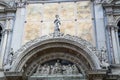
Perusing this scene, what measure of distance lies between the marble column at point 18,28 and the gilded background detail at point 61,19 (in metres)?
0.25

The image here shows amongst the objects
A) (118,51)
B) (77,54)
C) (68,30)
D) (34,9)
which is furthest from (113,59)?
(34,9)

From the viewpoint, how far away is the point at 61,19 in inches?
588

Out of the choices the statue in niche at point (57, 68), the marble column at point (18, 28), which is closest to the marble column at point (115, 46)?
the statue in niche at point (57, 68)

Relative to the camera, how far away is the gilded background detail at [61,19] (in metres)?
14.5

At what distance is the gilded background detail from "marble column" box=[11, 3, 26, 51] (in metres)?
0.25

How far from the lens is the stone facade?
12.3 metres

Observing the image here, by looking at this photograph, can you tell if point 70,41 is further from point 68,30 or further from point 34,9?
point 34,9

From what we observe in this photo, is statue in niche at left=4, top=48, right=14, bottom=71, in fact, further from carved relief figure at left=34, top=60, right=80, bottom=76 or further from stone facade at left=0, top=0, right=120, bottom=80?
carved relief figure at left=34, top=60, right=80, bottom=76

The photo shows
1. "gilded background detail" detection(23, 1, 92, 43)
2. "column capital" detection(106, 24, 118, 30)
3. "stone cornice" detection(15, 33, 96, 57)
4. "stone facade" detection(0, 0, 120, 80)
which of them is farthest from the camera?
"gilded background detail" detection(23, 1, 92, 43)

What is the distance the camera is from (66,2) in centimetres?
1562

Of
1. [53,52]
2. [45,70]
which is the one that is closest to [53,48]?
[53,52]

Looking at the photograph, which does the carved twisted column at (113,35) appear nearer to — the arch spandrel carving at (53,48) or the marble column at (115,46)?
the marble column at (115,46)

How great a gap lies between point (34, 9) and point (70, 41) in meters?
3.74

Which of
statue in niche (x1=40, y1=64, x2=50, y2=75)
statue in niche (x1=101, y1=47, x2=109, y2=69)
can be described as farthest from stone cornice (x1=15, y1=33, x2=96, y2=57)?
statue in niche (x1=40, y1=64, x2=50, y2=75)
